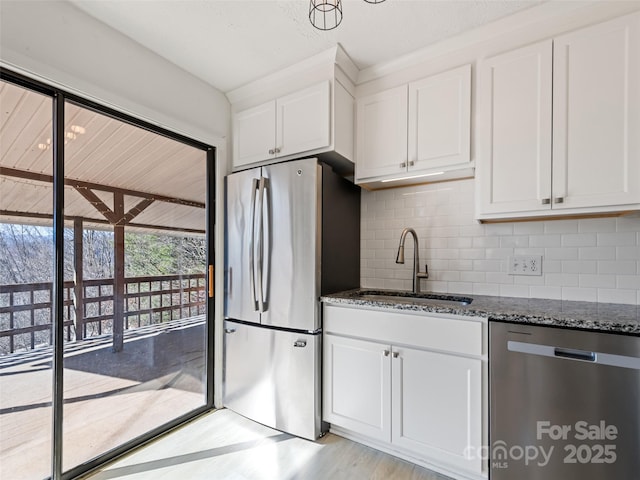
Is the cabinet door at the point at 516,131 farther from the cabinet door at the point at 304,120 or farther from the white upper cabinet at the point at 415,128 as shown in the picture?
the cabinet door at the point at 304,120

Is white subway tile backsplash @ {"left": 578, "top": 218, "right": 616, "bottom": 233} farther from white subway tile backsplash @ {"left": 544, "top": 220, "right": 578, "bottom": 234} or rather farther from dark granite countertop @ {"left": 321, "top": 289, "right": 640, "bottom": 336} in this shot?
dark granite countertop @ {"left": 321, "top": 289, "right": 640, "bottom": 336}

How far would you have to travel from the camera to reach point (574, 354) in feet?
4.33

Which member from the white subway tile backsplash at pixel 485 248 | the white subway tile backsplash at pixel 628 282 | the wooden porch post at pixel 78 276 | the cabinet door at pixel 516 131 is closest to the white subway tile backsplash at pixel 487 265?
the white subway tile backsplash at pixel 485 248

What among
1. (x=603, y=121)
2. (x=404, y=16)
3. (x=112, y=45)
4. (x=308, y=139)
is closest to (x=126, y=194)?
(x=112, y=45)

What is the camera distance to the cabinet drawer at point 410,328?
1.55m

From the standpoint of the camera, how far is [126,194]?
191 centimetres

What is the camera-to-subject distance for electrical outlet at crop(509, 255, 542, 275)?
189 centimetres

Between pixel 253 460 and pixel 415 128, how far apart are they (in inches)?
88.0

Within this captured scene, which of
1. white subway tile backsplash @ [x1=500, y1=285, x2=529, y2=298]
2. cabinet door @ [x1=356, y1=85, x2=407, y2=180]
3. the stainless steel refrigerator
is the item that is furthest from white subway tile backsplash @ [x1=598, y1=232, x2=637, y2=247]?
the stainless steel refrigerator

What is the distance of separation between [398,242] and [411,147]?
2.35 feet

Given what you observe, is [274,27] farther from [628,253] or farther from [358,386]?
[628,253]

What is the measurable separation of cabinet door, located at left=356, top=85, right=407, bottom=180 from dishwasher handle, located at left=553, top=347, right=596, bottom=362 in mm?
1260

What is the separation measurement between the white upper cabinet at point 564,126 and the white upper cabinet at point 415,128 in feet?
0.41

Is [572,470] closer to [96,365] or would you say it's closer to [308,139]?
[308,139]
